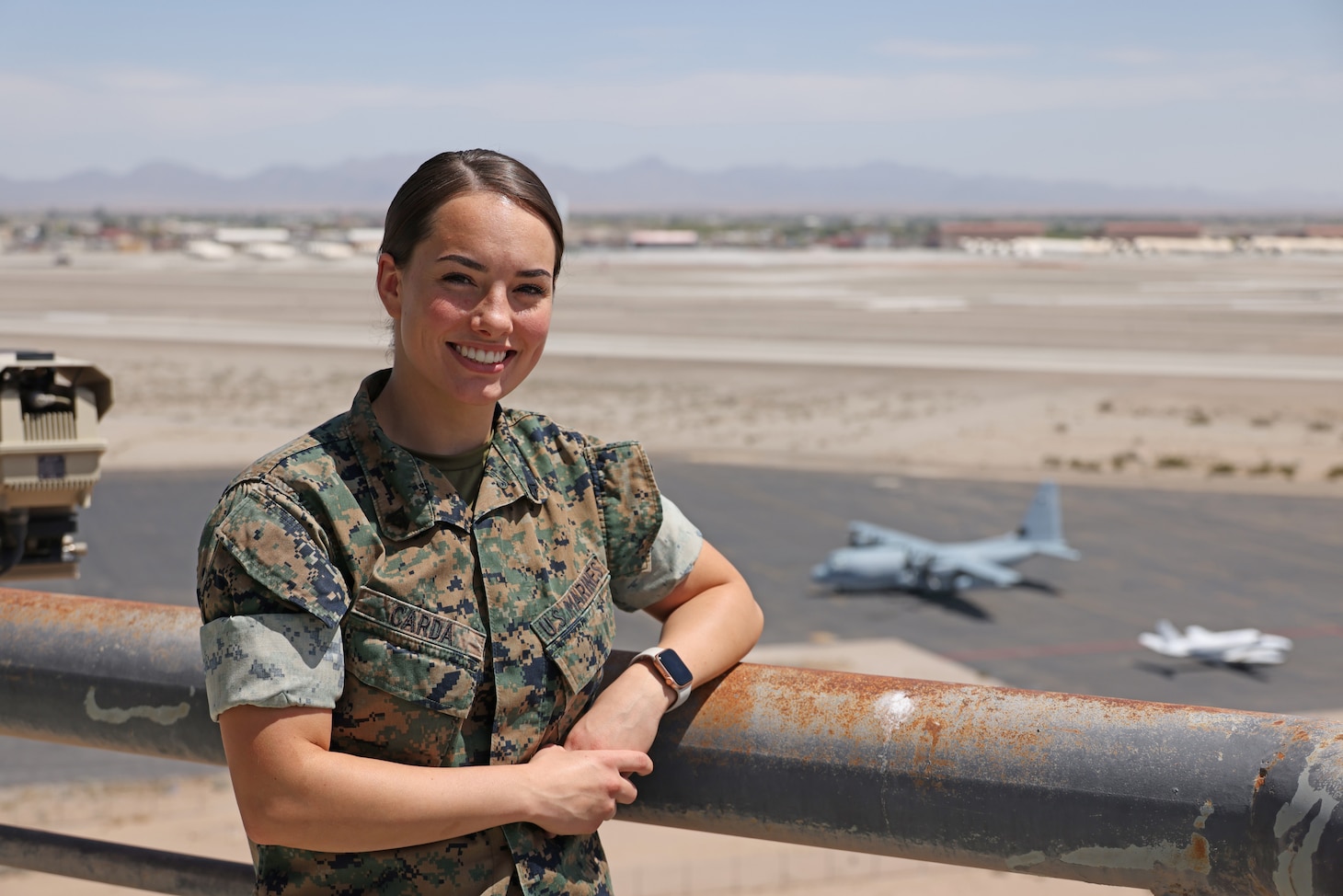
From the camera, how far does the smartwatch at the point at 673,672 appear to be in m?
2.99

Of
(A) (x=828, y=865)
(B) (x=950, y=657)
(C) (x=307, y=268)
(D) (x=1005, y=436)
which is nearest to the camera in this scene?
(A) (x=828, y=865)

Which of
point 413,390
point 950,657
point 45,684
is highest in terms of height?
point 413,390

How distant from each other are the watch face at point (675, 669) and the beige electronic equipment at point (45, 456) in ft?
9.71

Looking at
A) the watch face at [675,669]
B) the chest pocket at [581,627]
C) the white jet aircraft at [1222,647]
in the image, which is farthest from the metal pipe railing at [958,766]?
the white jet aircraft at [1222,647]

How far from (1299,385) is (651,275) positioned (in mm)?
80392

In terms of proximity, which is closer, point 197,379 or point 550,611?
point 550,611

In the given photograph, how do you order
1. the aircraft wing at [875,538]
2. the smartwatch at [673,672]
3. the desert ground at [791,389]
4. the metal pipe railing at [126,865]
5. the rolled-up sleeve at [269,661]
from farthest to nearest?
the aircraft wing at [875,538] < the desert ground at [791,389] < the metal pipe railing at [126,865] < the smartwatch at [673,672] < the rolled-up sleeve at [269,661]

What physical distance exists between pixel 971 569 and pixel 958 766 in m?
30.6

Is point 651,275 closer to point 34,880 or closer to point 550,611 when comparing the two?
point 34,880

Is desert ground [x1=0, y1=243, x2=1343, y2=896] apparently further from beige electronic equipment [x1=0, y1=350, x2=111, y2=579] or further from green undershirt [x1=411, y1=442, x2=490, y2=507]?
beige electronic equipment [x1=0, y1=350, x2=111, y2=579]

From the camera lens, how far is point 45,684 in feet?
11.1

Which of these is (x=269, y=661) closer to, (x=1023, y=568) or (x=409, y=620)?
(x=409, y=620)

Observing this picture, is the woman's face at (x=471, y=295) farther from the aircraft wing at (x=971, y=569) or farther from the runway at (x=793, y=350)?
the runway at (x=793, y=350)

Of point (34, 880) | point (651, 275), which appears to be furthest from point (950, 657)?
point (651, 275)
